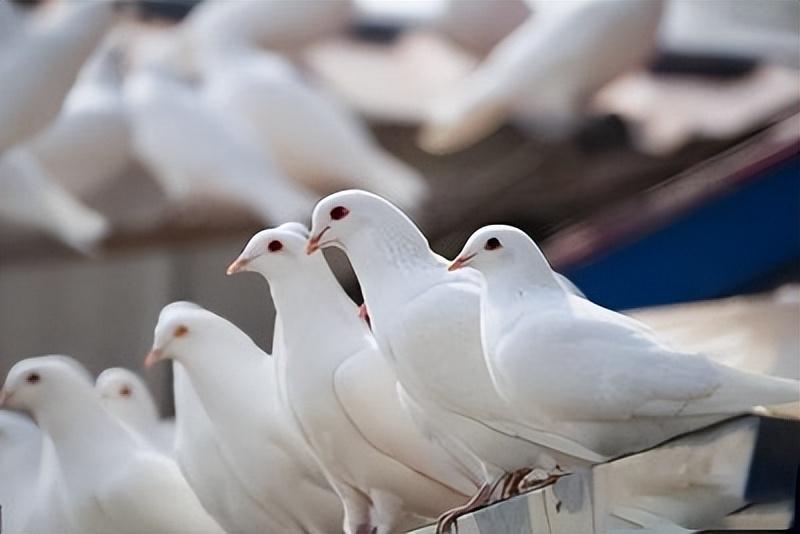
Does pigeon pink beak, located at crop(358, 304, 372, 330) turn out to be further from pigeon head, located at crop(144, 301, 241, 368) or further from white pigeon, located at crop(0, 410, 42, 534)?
white pigeon, located at crop(0, 410, 42, 534)

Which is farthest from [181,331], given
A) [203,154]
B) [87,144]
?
[87,144]

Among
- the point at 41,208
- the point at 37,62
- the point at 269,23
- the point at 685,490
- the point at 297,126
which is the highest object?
the point at 269,23

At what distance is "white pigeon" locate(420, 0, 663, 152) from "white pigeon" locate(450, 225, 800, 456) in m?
5.93

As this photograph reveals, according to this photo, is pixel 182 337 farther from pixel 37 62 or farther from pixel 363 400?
pixel 37 62

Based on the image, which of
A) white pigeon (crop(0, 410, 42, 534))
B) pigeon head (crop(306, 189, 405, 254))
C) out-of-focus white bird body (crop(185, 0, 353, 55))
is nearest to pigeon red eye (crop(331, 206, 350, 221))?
pigeon head (crop(306, 189, 405, 254))

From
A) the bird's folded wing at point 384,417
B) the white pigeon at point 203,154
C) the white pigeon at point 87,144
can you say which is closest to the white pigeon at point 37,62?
the white pigeon at point 203,154

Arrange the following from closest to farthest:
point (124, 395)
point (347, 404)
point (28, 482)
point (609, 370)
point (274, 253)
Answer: point (609, 370) → point (347, 404) → point (274, 253) → point (28, 482) → point (124, 395)

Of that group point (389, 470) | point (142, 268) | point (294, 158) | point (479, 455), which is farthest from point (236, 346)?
point (294, 158)

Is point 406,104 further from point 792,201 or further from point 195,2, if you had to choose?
point 792,201

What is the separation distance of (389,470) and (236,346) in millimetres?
495

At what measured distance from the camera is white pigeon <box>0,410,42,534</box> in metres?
4.54

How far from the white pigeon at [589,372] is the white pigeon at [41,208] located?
5.59m

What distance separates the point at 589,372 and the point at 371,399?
21.2 inches

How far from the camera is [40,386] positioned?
4.34 m
